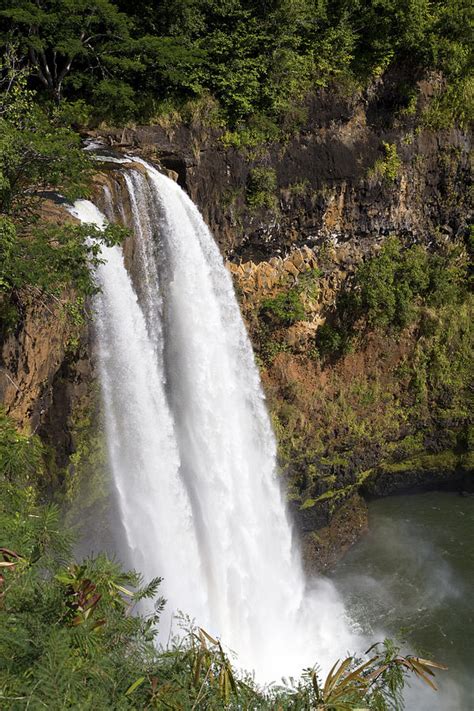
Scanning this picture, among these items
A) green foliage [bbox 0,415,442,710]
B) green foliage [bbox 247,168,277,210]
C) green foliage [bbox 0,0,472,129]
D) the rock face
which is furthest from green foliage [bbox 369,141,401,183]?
green foliage [bbox 0,415,442,710]

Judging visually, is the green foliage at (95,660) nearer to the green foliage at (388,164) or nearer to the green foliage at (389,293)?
the green foliage at (389,293)

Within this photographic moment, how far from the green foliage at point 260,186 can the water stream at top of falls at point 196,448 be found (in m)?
2.66

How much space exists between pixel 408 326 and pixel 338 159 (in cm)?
507

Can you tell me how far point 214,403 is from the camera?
11.7 metres

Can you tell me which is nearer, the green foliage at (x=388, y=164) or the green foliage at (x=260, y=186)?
the green foliage at (x=260, y=186)

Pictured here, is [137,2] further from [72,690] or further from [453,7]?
[72,690]

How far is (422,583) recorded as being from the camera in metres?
13.3

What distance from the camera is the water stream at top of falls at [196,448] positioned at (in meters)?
9.90

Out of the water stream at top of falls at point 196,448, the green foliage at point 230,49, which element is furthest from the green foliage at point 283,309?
the green foliage at point 230,49

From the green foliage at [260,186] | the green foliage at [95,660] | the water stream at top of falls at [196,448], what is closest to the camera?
the green foliage at [95,660]

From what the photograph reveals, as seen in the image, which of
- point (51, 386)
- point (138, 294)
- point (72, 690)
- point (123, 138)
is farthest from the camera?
point (123, 138)

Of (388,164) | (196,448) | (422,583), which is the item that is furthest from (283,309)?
(422,583)

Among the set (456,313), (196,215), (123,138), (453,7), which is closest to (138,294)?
(196,215)

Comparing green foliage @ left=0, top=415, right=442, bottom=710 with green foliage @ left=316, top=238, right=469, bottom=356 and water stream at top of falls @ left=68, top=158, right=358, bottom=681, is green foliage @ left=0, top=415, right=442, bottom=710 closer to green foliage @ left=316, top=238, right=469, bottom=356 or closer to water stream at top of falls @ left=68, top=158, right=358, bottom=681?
water stream at top of falls @ left=68, top=158, right=358, bottom=681
